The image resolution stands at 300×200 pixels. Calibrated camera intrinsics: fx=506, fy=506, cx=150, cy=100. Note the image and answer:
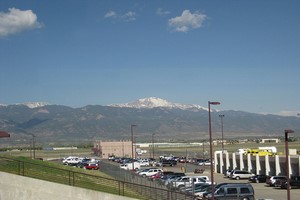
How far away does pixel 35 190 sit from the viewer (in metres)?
25.6

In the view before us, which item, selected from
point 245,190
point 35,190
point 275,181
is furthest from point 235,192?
point 35,190

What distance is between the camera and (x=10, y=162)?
101 ft

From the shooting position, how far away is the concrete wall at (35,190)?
82.1 ft

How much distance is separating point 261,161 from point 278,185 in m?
14.0

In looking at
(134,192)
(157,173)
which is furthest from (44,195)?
(157,173)

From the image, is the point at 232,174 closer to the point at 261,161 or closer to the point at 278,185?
the point at 261,161

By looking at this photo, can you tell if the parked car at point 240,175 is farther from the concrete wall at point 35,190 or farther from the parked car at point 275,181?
the concrete wall at point 35,190

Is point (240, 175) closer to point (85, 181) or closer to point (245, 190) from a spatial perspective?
point (245, 190)

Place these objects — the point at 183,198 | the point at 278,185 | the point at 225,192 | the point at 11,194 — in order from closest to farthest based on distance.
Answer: the point at 11,194 < the point at 183,198 < the point at 225,192 < the point at 278,185

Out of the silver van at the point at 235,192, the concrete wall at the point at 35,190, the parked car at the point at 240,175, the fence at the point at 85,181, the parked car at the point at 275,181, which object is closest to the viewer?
the concrete wall at the point at 35,190

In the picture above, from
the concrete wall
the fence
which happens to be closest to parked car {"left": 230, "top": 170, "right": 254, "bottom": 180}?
the fence

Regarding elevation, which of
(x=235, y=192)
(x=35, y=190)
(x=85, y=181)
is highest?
(x=35, y=190)

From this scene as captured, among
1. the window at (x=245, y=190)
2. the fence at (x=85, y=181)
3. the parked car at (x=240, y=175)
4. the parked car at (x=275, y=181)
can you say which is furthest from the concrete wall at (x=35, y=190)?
the parked car at (x=240, y=175)

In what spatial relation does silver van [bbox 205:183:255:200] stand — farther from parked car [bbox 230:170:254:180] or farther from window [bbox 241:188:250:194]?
parked car [bbox 230:170:254:180]
